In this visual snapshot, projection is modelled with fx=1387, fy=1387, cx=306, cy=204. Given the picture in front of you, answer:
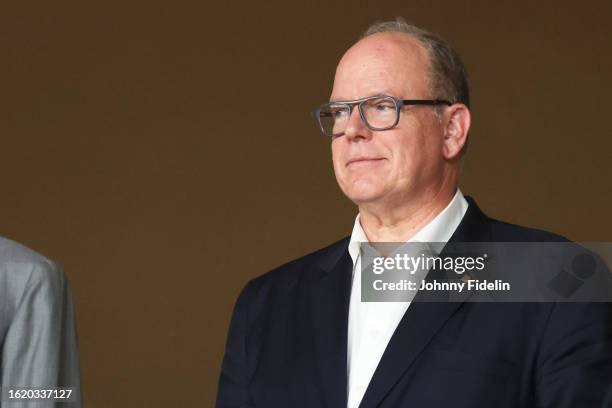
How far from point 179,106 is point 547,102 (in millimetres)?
1433

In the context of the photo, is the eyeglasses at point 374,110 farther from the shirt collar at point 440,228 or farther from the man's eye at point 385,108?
the shirt collar at point 440,228

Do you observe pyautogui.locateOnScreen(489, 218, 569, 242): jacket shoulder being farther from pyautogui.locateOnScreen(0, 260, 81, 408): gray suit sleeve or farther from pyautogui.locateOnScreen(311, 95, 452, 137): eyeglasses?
pyautogui.locateOnScreen(0, 260, 81, 408): gray suit sleeve

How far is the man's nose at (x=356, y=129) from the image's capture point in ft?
7.73

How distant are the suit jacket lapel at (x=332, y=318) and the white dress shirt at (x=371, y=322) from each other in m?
0.01

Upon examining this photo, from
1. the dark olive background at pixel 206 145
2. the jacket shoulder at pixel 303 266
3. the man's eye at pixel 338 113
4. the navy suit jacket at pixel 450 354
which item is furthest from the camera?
the dark olive background at pixel 206 145

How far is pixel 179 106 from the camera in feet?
17.9

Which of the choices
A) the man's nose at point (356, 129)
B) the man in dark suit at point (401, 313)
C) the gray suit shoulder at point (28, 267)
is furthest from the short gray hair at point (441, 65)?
the gray suit shoulder at point (28, 267)

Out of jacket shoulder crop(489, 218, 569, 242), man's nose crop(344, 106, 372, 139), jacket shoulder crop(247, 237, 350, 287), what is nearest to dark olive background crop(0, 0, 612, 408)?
jacket shoulder crop(247, 237, 350, 287)

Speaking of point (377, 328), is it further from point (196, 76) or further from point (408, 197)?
point (196, 76)

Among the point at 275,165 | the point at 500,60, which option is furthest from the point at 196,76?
the point at 500,60

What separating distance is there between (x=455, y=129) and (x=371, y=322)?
0.40 metres

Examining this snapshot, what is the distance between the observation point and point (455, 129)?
8.18 ft

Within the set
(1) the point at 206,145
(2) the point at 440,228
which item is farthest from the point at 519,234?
(1) the point at 206,145

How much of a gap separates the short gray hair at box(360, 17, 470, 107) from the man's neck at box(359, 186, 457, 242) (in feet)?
0.59
